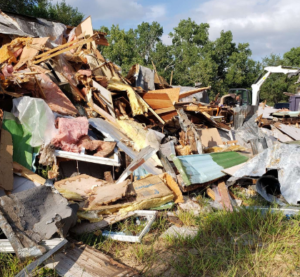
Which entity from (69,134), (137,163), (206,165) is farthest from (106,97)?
(206,165)

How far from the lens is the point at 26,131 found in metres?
4.36

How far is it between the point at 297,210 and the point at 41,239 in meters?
2.94

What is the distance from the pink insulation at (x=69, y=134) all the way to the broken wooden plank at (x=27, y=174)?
576 millimetres

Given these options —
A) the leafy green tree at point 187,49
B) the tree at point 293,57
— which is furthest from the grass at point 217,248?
the tree at point 293,57

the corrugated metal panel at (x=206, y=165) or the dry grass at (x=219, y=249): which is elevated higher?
the corrugated metal panel at (x=206, y=165)

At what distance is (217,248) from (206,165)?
1.76 m

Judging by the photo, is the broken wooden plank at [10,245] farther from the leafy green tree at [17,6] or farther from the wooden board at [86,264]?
the leafy green tree at [17,6]

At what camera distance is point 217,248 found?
2904 millimetres

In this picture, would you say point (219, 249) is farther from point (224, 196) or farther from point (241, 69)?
point (241, 69)

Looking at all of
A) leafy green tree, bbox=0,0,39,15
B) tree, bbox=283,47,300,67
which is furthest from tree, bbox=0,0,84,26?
tree, bbox=283,47,300,67

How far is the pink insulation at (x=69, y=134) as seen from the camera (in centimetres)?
436

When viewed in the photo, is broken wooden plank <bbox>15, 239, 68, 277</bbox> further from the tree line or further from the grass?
the tree line

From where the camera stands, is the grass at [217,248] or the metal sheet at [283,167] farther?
the metal sheet at [283,167]

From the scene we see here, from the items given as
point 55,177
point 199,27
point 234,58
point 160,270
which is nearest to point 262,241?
point 160,270
